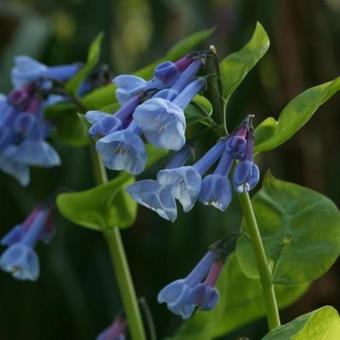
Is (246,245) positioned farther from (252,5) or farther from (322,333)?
(252,5)

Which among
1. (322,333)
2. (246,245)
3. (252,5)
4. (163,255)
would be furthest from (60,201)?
(252,5)

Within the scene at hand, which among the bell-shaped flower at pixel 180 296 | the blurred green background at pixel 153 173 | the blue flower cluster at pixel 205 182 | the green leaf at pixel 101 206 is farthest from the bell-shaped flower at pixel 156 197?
the blurred green background at pixel 153 173

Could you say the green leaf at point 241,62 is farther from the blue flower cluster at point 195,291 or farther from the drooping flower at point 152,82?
the blue flower cluster at point 195,291

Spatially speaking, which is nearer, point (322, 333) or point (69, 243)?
point (322, 333)

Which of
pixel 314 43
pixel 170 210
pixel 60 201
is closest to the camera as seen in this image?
pixel 170 210

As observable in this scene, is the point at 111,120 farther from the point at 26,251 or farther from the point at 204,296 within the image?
the point at 26,251

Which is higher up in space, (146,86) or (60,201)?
(146,86)
